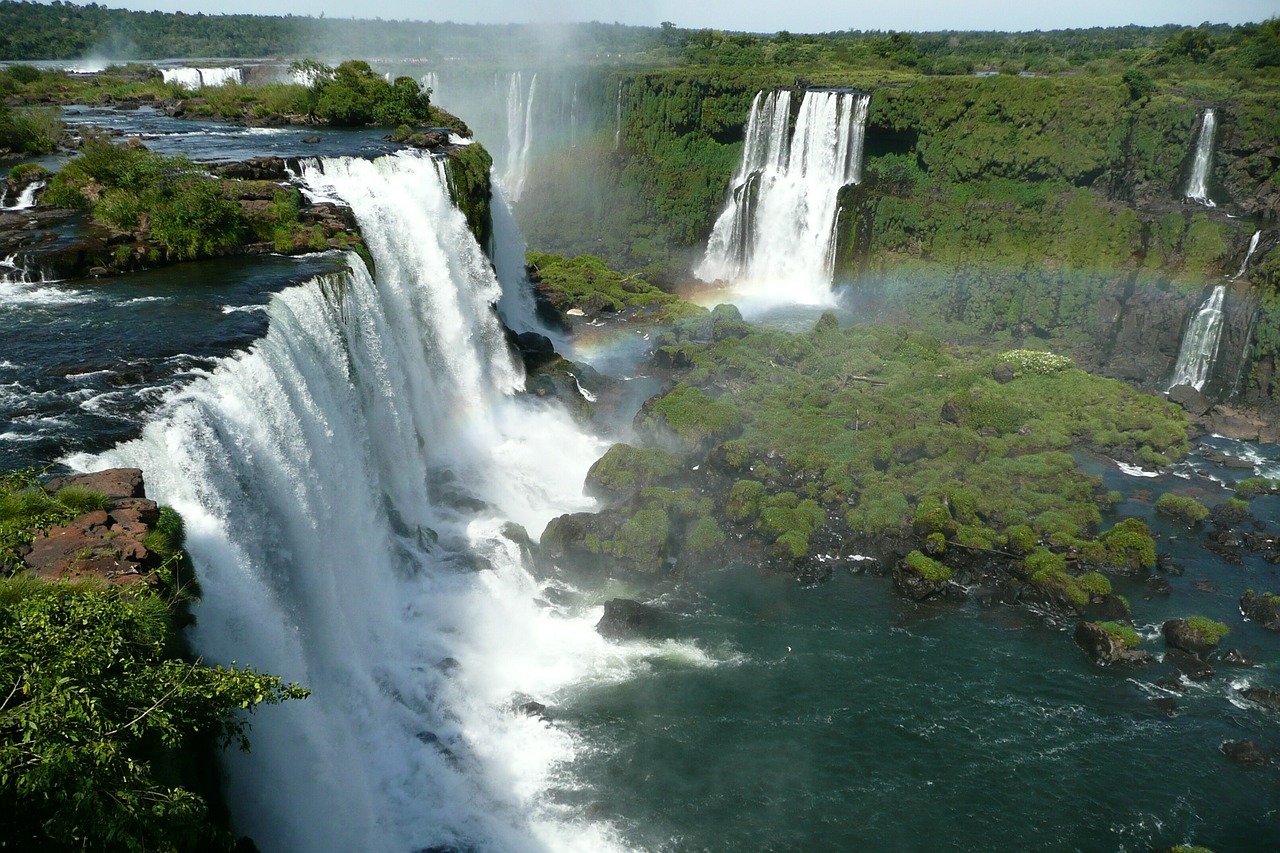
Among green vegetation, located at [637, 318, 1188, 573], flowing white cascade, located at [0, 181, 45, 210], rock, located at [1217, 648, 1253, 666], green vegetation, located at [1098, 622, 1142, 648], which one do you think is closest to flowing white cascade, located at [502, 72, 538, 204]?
green vegetation, located at [637, 318, 1188, 573]

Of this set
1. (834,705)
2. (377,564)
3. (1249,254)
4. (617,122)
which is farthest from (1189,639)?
(617,122)

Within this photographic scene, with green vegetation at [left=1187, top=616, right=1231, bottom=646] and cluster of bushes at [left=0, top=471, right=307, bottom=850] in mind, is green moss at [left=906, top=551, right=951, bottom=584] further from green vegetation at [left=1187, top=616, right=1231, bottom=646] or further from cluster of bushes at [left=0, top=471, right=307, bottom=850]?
cluster of bushes at [left=0, top=471, right=307, bottom=850]

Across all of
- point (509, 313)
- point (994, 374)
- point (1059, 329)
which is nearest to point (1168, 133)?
point (1059, 329)

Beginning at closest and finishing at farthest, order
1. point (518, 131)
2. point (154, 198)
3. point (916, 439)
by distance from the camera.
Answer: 1. point (154, 198)
2. point (916, 439)
3. point (518, 131)

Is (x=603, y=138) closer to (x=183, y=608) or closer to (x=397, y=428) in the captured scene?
(x=397, y=428)

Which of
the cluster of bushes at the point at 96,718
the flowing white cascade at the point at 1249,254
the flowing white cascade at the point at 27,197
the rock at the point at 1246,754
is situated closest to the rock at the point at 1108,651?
the rock at the point at 1246,754

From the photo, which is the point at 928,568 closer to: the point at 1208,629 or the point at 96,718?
the point at 1208,629
